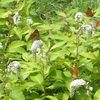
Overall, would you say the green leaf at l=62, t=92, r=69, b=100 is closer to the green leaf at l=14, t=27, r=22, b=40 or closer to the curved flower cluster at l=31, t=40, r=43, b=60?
the curved flower cluster at l=31, t=40, r=43, b=60

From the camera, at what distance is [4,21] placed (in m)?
2.92

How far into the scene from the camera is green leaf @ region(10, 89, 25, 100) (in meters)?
2.14

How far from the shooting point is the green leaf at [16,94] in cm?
214

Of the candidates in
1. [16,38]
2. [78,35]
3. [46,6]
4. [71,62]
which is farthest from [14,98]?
[46,6]

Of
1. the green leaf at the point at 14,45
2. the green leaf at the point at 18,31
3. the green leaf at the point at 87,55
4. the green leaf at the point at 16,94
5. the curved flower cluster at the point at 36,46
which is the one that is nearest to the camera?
the curved flower cluster at the point at 36,46

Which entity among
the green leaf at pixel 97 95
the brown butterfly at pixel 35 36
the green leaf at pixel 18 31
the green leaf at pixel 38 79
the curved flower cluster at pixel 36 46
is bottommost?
the green leaf at pixel 97 95

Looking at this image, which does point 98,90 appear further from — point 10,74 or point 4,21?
point 4,21

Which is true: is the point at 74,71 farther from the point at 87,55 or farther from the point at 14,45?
the point at 14,45

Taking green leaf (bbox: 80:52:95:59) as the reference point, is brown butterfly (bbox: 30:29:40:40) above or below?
above

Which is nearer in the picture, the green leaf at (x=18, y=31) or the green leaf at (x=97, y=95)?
the green leaf at (x=97, y=95)

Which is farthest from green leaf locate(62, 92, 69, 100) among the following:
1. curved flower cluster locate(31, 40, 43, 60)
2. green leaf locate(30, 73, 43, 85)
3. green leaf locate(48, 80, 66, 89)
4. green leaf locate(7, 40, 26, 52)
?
green leaf locate(7, 40, 26, 52)

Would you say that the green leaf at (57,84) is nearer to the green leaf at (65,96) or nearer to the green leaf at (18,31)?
the green leaf at (65,96)

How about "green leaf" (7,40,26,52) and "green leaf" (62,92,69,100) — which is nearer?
"green leaf" (62,92,69,100)

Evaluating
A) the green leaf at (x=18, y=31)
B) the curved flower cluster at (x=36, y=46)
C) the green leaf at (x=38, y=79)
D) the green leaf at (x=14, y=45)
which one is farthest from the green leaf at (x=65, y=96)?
the green leaf at (x=18, y=31)
